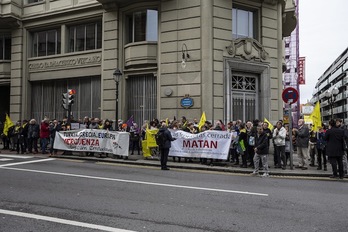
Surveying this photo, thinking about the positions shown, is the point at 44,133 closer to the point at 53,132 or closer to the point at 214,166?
the point at 53,132

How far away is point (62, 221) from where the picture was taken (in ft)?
18.6

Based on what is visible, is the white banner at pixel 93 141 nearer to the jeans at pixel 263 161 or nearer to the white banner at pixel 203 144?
the white banner at pixel 203 144

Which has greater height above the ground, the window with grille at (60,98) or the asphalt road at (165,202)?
the window with grille at (60,98)

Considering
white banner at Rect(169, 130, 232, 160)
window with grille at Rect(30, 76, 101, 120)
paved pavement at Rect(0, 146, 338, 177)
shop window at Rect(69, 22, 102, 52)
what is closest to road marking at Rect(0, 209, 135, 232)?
paved pavement at Rect(0, 146, 338, 177)

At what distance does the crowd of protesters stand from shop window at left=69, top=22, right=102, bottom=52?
17.8 feet

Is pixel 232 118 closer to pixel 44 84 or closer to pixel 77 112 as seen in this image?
pixel 77 112

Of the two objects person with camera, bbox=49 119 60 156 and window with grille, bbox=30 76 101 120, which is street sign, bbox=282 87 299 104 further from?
window with grille, bbox=30 76 101 120

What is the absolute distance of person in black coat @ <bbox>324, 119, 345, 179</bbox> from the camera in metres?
11.1

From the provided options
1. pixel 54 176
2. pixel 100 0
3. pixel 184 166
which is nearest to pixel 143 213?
pixel 54 176

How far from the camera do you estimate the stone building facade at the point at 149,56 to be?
17734mm

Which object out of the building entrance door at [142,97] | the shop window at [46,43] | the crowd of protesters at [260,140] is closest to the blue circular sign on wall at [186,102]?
the crowd of protesters at [260,140]

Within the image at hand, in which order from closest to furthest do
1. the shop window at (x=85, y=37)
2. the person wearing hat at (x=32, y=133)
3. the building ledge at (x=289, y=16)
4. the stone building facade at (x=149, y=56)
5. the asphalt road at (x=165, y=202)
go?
the asphalt road at (x=165, y=202) < the person wearing hat at (x=32, y=133) < the stone building facade at (x=149, y=56) < the shop window at (x=85, y=37) < the building ledge at (x=289, y=16)

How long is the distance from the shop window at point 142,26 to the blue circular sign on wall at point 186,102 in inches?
154

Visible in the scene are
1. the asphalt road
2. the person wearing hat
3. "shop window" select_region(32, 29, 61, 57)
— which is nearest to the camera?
the asphalt road
